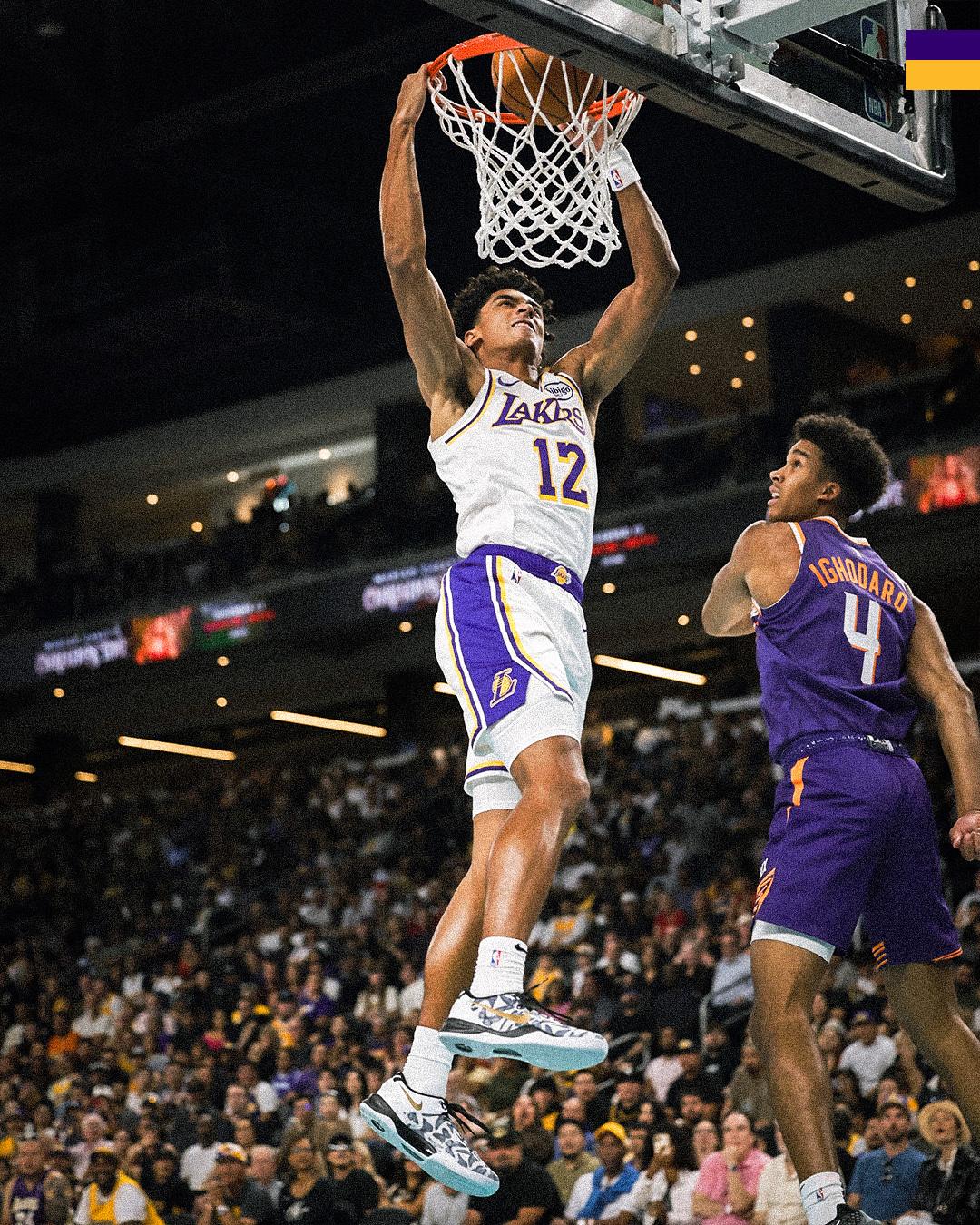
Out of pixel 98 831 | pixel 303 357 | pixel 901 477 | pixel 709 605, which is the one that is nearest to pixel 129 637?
pixel 98 831

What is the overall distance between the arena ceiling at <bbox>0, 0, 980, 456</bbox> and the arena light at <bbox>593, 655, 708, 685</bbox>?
5.81 meters

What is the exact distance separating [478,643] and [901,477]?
50.2 ft


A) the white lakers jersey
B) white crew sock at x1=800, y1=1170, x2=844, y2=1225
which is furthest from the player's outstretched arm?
the white lakers jersey

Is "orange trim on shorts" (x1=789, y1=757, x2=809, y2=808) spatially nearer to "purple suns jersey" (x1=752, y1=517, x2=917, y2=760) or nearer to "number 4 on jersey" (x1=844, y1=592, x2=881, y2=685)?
"purple suns jersey" (x1=752, y1=517, x2=917, y2=760)

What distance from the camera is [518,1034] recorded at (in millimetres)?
4078

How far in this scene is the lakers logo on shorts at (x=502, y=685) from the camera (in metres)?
4.61

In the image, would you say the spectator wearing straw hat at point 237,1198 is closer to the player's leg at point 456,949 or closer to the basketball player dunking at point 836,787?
the player's leg at point 456,949

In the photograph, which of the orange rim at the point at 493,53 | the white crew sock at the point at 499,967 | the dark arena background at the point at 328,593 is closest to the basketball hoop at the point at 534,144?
the orange rim at the point at 493,53

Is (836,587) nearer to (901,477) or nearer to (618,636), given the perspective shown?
(901,477)

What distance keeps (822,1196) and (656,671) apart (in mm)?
21627

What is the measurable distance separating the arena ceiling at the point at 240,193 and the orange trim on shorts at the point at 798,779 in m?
11.3

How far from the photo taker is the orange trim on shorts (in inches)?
189

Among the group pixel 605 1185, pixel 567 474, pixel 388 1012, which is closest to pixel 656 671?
pixel 388 1012

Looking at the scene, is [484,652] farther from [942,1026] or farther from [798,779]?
[942,1026]
